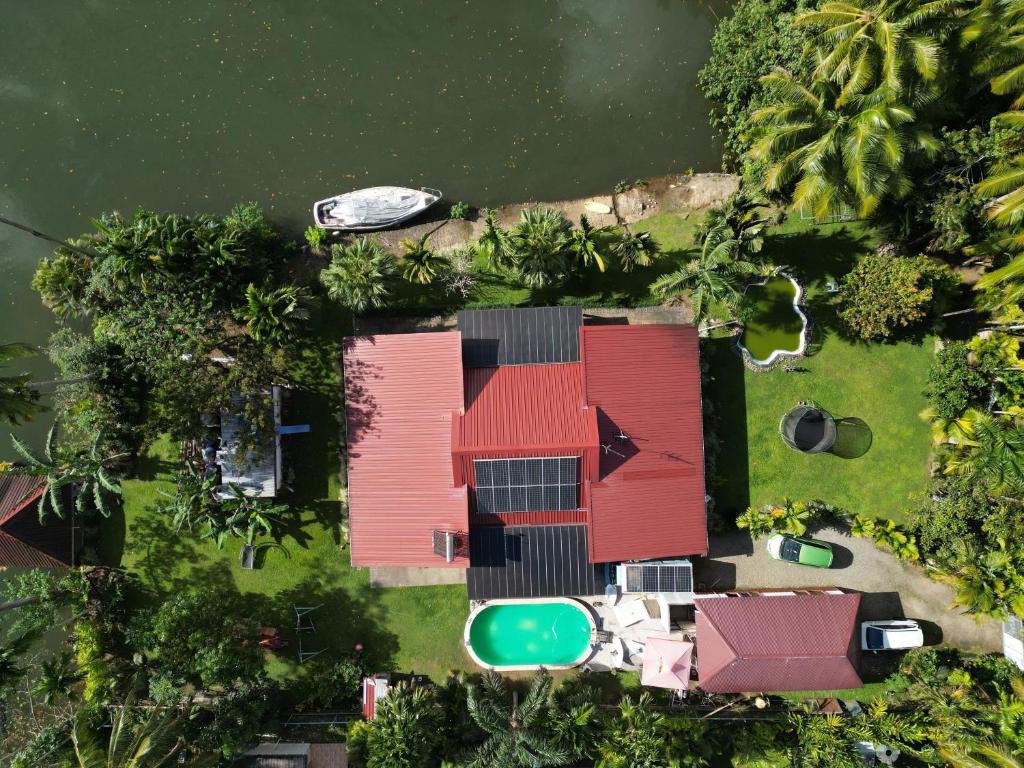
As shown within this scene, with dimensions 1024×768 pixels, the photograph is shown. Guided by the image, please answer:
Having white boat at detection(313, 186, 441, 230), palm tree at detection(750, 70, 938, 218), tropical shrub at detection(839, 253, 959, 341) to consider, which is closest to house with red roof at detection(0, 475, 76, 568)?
white boat at detection(313, 186, 441, 230)

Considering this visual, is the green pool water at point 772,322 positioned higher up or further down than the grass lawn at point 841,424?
higher up

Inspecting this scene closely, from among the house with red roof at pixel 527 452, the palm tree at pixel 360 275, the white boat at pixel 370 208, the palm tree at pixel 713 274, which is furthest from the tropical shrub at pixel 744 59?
the palm tree at pixel 360 275

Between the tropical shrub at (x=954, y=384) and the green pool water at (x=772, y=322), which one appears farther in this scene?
the green pool water at (x=772, y=322)

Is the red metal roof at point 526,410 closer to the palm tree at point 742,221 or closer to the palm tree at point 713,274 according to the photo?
the palm tree at point 713,274

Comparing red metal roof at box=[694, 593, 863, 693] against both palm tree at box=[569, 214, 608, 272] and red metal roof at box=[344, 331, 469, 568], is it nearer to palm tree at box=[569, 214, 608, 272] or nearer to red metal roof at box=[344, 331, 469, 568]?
red metal roof at box=[344, 331, 469, 568]

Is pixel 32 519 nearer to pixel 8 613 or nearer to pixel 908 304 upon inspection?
pixel 8 613

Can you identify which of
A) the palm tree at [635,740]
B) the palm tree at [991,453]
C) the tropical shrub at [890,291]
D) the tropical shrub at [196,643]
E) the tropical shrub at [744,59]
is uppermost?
the tropical shrub at [744,59]
